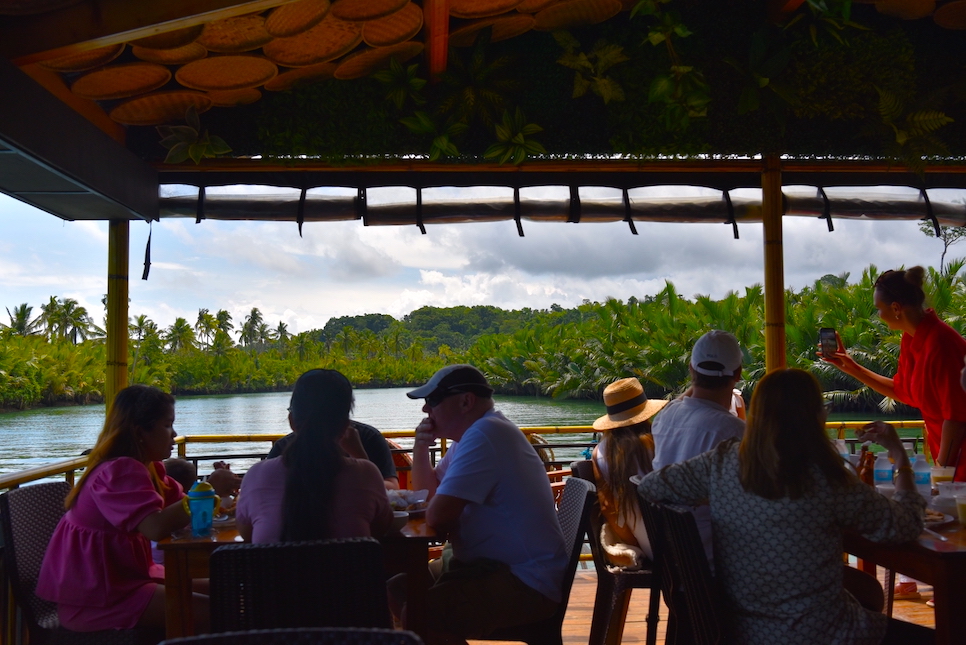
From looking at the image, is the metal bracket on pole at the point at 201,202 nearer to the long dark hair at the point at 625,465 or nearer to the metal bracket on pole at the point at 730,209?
the long dark hair at the point at 625,465

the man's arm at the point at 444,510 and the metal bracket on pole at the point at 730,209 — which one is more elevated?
the metal bracket on pole at the point at 730,209

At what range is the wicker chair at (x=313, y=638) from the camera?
1.04 metres

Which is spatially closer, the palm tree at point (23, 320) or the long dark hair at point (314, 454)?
the long dark hair at point (314, 454)

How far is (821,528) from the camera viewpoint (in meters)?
1.92

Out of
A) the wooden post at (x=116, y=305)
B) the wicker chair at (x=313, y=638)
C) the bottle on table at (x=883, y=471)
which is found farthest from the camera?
the wooden post at (x=116, y=305)

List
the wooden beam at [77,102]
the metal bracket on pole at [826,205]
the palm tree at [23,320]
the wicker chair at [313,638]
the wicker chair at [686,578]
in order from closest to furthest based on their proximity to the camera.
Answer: the wicker chair at [313,638] → the wicker chair at [686,578] → the wooden beam at [77,102] → the metal bracket on pole at [826,205] → the palm tree at [23,320]

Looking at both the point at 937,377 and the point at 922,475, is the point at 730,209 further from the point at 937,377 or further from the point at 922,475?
the point at 922,475

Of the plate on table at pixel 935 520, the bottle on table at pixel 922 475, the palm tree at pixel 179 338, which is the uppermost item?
the palm tree at pixel 179 338

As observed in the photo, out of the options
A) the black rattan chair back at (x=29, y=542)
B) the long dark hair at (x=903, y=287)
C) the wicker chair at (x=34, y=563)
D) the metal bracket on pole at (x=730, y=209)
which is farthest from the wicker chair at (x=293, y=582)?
the metal bracket on pole at (x=730, y=209)

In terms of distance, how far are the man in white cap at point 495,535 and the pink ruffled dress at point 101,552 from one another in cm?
92

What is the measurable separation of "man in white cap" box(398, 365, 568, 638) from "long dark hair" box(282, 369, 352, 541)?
0.36 meters

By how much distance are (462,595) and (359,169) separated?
3.02 metres

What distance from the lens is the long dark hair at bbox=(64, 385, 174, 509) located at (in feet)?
7.76

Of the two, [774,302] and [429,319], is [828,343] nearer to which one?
[774,302]
